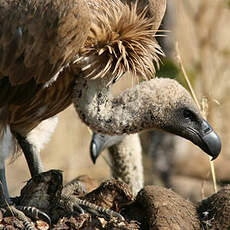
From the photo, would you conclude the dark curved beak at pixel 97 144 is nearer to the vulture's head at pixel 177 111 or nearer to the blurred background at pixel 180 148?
the vulture's head at pixel 177 111

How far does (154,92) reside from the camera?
402 centimetres

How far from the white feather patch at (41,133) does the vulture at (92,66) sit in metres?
0.62

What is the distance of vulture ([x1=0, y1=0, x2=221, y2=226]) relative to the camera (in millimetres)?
3803

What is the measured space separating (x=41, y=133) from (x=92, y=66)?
3.68 ft

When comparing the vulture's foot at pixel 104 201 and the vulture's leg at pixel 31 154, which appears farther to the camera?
the vulture's leg at pixel 31 154

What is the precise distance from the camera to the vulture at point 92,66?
3.80 metres

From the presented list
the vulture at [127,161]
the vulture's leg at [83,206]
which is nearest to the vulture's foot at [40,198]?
the vulture's leg at [83,206]

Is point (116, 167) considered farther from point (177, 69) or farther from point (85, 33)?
point (85, 33)

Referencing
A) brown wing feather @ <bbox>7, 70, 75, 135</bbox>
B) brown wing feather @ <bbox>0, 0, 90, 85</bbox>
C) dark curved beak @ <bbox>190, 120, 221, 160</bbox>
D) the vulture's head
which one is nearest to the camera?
brown wing feather @ <bbox>0, 0, 90, 85</bbox>

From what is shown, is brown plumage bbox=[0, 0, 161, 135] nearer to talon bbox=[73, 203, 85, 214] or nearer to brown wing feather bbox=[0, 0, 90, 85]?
brown wing feather bbox=[0, 0, 90, 85]

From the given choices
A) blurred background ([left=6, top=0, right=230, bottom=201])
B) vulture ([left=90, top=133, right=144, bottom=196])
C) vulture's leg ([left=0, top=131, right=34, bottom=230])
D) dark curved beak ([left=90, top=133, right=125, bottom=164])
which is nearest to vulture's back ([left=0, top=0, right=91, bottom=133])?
vulture's leg ([left=0, top=131, right=34, bottom=230])

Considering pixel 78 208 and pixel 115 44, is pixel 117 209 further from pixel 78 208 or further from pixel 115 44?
pixel 115 44

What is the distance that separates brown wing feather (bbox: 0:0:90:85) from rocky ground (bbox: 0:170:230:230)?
0.65 meters

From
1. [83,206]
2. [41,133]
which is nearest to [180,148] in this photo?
[41,133]
